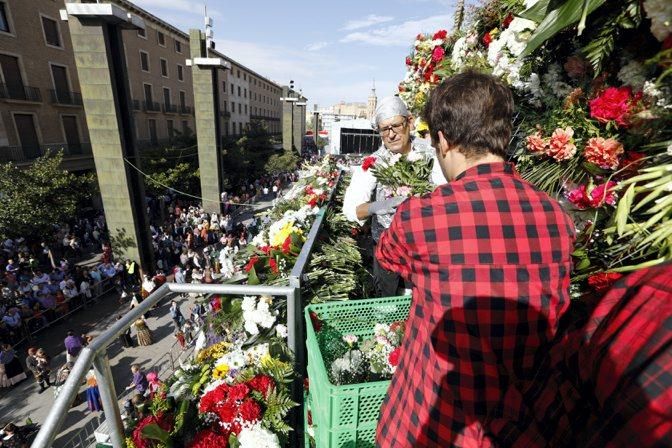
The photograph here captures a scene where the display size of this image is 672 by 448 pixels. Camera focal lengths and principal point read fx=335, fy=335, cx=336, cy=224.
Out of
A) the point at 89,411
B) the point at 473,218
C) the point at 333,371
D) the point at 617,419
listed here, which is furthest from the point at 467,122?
the point at 89,411

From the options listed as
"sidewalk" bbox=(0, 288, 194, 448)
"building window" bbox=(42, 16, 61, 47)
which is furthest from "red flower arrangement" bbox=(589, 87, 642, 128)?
"building window" bbox=(42, 16, 61, 47)

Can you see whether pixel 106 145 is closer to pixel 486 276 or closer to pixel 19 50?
pixel 19 50

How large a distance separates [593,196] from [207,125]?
20.2 m

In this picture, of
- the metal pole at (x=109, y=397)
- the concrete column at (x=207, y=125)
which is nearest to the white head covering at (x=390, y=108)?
the metal pole at (x=109, y=397)

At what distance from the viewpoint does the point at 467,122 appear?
1169mm

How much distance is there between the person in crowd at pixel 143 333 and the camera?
27.7 feet

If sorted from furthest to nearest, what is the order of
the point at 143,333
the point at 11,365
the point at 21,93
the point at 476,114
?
the point at 21,93 < the point at 143,333 < the point at 11,365 < the point at 476,114

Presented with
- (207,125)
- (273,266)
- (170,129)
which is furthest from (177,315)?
(170,129)

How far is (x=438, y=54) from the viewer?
3.53 m

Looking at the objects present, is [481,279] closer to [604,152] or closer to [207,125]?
[604,152]

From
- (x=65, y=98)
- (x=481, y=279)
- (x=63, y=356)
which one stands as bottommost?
(x=63, y=356)

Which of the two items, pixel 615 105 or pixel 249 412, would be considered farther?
pixel 249 412

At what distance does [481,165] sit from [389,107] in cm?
169

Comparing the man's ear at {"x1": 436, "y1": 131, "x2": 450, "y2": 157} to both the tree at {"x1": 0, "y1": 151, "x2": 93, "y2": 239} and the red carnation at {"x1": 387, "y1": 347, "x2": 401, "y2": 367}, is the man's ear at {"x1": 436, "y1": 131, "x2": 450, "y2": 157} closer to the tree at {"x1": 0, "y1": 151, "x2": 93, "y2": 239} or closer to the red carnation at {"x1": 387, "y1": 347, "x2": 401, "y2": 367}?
the red carnation at {"x1": 387, "y1": 347, "x2": 401, "y2": 367}
